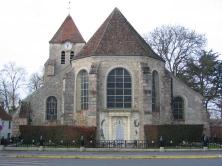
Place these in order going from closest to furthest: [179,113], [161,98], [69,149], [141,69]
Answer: [69,149], [141,69], [161,98], [179,113]

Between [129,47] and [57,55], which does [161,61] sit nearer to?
[129,47]

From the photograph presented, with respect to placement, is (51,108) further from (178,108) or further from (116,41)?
(178,108)

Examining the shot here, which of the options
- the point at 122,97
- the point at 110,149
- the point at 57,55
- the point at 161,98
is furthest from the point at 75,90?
the point at 57,55

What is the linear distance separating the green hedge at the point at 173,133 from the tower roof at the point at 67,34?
23390 millimetres

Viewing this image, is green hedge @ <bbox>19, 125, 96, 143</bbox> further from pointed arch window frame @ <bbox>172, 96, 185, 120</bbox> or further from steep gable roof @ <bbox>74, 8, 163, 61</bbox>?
pointed arch window frame @ <bbox>172, 96, 185, 120</bbox>

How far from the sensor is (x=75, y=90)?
126ft

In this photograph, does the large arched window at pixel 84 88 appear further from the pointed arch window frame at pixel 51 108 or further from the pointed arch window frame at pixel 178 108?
the pointed arch window frame at pixel 178 108

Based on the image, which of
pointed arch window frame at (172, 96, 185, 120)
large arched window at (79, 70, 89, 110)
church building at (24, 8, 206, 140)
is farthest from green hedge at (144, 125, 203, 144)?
large arched window at (79, 70, 89, 110)

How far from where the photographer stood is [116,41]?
3800cm

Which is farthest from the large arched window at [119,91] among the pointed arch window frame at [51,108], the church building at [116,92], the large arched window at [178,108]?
the pointed arch window frame at [51,108]

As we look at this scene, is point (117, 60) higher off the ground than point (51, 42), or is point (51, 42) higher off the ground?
point (51, 42)

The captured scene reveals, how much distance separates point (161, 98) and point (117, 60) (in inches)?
226

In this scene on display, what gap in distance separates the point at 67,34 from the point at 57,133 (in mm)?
23878

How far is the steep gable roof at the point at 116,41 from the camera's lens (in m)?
37.2
